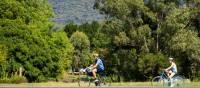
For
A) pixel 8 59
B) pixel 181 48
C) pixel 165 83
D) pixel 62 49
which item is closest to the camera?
pixel 165 83

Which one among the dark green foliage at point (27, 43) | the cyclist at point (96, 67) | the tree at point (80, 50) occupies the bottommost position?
the tree at point (80, 50)

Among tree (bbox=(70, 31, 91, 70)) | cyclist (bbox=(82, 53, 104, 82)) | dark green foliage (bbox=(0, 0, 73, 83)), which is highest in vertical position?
cyclist (bbox=(82, 53, 104, 82))

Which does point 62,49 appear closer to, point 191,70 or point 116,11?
point 116,11

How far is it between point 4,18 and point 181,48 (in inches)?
911

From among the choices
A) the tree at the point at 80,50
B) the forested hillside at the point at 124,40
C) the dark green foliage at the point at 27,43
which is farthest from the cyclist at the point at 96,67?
the tree at the point at 80,50

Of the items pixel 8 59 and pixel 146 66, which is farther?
pixel 8 59

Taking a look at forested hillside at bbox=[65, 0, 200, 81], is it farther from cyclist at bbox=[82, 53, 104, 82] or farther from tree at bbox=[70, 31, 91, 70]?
tree at bbox=[70, 31, 91, 70]

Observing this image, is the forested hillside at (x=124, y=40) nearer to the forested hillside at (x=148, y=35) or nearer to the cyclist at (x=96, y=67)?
the forested hillside at (x=148, y=35)

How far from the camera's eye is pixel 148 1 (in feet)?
213

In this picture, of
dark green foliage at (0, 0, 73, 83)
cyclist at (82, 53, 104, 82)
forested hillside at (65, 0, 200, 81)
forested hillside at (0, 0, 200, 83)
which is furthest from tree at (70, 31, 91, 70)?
cyclist at (82, 53, 104, 82)

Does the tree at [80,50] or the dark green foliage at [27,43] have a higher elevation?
the dark green foliage at [27,43]

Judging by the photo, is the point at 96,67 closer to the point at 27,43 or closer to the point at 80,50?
the point at 27,43

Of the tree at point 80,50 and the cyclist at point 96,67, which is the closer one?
the cyclist at point 96,67

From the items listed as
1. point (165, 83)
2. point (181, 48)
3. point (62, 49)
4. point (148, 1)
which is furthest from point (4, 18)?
point (165, 83)
